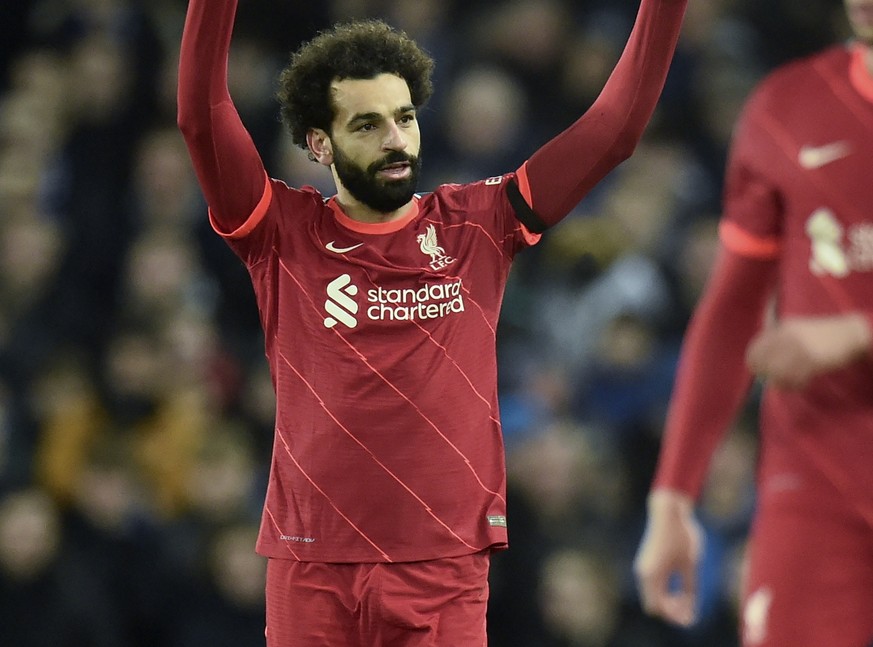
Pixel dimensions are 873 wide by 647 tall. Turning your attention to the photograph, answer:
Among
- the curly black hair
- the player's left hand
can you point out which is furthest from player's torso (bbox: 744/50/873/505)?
the curly black hair

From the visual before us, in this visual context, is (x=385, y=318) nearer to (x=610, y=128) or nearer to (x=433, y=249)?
(x=433, y=249)

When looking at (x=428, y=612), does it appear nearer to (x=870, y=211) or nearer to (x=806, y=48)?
(x=870, y=211)

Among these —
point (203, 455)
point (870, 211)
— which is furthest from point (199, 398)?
point (870, 211)

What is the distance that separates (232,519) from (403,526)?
230cm

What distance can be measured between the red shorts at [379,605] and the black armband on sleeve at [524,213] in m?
0.84

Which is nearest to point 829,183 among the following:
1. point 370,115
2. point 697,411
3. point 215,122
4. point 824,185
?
point 824,185

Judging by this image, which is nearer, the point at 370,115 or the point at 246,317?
the point at 370,115

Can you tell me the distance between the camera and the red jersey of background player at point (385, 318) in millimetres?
3572

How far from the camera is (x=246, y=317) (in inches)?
248

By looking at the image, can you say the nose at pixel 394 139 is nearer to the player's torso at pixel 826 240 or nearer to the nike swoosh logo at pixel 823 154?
the player's torso at pixel 826 240

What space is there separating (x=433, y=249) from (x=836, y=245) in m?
1.20

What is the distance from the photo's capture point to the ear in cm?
394

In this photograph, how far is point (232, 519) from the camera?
5742 mm

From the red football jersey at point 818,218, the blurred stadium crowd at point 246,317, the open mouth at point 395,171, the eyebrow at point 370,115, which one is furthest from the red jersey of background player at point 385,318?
the blurred stadium crowd at point 246,317
